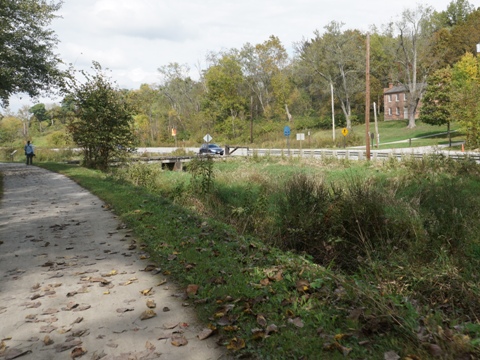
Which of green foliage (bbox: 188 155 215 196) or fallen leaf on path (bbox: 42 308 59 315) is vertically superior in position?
green foliage (bbox: 188 155 215 196)

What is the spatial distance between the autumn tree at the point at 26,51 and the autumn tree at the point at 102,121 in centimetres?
268

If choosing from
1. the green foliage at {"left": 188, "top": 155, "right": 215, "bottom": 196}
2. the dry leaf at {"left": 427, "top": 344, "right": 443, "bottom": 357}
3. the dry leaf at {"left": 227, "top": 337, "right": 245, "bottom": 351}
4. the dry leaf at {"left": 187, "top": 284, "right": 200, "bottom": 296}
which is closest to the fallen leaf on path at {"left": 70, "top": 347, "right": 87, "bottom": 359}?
the dry leaf at {"left": 227, "top": 337, "right": 245, "bottom": 351}

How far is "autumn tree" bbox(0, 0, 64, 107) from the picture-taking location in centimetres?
2178

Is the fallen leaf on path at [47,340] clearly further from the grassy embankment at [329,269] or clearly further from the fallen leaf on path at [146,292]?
the grassy embankment at [329,269]

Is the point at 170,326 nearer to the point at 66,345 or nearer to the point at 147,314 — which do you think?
the point at 147,314

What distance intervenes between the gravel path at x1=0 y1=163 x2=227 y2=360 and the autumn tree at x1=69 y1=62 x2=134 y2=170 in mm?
14669

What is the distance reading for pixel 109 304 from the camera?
4922 millimetres

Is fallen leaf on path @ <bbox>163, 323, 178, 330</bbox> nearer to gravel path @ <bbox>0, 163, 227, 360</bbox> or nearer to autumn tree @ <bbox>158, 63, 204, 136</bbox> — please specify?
gravel path @ <bbox>0, 163, 227, 360</bbox>

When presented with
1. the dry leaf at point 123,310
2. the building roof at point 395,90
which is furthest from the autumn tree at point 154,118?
the dry leaf at point 123,310

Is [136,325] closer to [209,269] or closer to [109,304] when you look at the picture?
[109,304]

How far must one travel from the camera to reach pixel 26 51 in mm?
24109

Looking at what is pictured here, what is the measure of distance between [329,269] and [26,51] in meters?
24.2

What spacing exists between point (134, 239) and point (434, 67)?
227ft

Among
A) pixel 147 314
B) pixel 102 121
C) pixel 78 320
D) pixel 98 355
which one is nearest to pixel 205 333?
pixel 147 314
